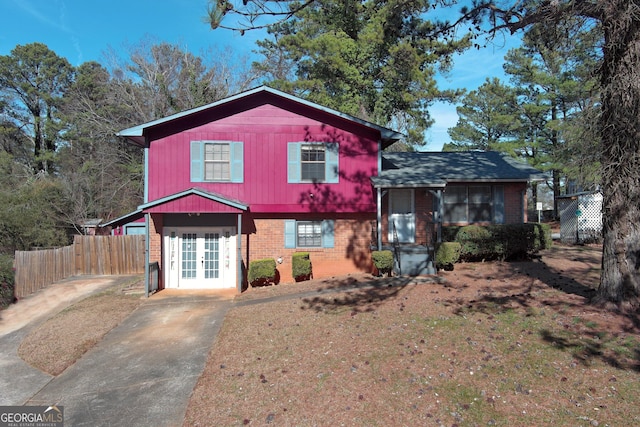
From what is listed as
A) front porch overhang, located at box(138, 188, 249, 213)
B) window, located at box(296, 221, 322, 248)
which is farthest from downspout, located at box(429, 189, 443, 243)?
front porch overhang, located at box(138, 188, 249, 213)

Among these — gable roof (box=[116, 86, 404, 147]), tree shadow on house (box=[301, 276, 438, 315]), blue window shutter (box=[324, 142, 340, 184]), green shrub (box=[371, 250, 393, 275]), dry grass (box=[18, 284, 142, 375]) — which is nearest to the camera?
dry grass (box=[18, 284, 142, 375])

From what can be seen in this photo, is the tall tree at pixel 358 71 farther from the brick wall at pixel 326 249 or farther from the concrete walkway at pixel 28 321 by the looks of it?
the concrete walkway at pixel 28 321

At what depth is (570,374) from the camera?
5.21 m

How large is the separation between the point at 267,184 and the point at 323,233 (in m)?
2.75

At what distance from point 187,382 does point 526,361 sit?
18.0 feet

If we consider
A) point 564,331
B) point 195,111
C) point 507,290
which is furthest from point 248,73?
point 564,331

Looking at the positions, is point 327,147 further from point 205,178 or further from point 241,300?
point 241,300

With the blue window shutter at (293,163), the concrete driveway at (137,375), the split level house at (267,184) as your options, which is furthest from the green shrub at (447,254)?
the concrete driveway at (137,375)

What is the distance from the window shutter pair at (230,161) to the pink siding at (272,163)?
0.50 feet

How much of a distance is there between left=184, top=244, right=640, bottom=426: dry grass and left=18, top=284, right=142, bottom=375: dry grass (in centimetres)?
313

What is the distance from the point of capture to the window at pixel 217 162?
13.4m

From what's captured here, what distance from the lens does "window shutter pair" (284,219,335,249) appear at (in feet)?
44.2

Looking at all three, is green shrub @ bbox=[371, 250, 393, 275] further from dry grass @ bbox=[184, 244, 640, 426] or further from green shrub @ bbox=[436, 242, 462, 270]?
dry grass @ bbox=[184, 244, 640, 426]

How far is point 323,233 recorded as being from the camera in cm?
1366
